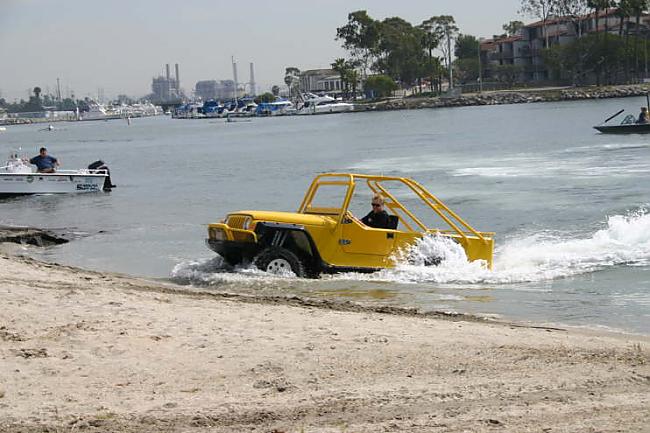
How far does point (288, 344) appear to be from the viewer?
28.3 feet

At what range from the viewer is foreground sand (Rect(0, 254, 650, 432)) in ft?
21.4

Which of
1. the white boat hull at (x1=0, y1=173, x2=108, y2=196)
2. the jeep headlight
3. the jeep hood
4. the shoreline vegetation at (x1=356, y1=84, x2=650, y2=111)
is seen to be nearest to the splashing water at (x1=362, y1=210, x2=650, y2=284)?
the jeep hood

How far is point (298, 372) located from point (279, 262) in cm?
643

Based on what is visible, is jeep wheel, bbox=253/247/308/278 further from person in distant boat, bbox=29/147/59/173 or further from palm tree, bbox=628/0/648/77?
palm tree, bbox=628/0/648/77

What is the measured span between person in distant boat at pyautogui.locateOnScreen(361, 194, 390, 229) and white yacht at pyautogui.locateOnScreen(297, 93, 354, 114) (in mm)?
149004

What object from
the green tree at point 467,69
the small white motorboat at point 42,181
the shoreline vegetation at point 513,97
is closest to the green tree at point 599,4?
the shoreline vegetation at point 513,97

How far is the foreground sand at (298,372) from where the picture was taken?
6.53 meters

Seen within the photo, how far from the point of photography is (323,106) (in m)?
168

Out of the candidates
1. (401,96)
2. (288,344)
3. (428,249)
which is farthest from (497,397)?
(401,96)

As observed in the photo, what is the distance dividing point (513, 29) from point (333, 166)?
135 meters

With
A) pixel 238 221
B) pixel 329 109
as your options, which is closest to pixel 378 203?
pixel 238 221

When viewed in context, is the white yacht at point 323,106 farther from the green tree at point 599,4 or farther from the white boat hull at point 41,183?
the white boat hull at point 41,183

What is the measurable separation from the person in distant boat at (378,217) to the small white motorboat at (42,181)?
19.4m

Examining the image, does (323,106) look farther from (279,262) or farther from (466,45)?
(279,262)
